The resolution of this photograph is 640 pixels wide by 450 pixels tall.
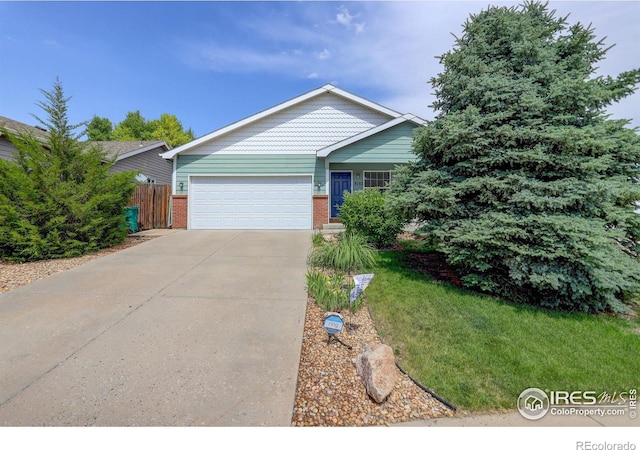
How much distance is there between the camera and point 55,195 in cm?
632

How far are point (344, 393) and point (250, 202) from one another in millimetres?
9484

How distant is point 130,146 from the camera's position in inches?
625

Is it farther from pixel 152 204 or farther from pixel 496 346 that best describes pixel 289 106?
pixel 496 346

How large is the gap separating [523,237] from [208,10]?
7929 millimetres

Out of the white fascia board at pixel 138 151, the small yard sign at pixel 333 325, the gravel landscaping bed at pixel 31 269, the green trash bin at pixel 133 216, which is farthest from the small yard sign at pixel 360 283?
the white fascia board at pixel 138 151

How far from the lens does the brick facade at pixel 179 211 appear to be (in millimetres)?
10945

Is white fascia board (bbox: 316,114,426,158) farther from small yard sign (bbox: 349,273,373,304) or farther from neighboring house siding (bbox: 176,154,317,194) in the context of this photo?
small yard sign (bbox: 349,273,373,304)

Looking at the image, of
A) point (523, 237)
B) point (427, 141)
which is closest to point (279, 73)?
point (427, 141)

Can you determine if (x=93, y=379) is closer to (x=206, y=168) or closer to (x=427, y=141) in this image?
(x=427, y=141)

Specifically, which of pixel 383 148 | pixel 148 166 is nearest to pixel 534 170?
pixel 383 148

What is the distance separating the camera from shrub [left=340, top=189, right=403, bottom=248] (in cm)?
719

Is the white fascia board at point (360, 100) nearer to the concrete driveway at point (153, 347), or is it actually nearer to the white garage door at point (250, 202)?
the white garage door at point (250, 202)

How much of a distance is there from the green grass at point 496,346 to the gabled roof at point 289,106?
8.66 meters
